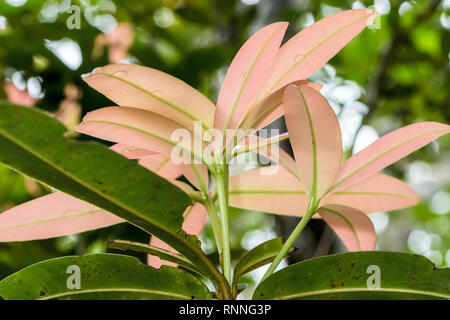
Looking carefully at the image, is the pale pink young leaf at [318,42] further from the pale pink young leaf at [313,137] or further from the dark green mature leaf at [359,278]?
the dark green mature leaf at [359,278]

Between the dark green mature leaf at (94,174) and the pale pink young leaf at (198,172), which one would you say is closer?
the dark green mature leaf at (94,174)

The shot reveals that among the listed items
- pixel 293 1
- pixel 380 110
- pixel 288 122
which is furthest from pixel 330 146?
pixel 380 110

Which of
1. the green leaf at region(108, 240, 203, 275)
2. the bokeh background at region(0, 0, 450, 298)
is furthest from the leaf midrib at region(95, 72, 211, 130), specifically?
the bokeh background at region(0, 0, 450, 298)

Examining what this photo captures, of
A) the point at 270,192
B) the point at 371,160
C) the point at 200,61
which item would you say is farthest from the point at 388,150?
the point at 200,61

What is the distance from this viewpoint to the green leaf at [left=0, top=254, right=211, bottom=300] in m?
0.37

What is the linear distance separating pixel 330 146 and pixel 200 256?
14cm

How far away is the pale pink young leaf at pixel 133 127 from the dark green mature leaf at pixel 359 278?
142 millimetres

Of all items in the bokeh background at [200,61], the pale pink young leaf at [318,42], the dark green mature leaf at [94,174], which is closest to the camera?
the dark green mature leaf at [94,174]

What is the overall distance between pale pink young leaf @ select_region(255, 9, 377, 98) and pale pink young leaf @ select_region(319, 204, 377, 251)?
14 cm

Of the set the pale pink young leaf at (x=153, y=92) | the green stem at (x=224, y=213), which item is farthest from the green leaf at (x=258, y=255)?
the pale pink young leaf at (x=153, y=92)

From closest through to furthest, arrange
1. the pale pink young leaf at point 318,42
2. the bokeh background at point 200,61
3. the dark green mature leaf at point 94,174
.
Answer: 1. the dark green mature leaf at point 94,174
2. the pale pink young leaf at point 318,42
3. the bokeh background at point 200,61

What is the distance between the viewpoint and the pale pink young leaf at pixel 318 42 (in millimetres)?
394

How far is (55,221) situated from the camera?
418 millimetres

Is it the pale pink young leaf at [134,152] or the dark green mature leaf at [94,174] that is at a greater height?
the pale pink young leaf at [134,152]
